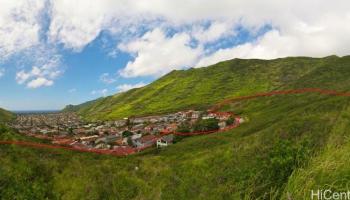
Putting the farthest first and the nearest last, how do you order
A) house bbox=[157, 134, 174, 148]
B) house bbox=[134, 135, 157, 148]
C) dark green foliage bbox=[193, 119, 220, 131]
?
dark green foliage bbox=[193, 119, 220, 131] < house bbox=[134, 135, 157, 148] < house bbox=[157, 134, 174, 148]

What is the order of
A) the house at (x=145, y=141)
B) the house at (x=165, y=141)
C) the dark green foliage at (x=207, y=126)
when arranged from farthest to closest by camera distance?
the dark green foliage at (x=207, y=126), the house at (x=145, y=141), the house at (x=165, y=141)

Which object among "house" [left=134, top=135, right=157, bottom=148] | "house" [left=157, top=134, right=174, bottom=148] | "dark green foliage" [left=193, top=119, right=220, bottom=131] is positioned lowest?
"house" [left=134, top=135, right=157, bottom=148]

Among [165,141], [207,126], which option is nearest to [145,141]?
[165,141]

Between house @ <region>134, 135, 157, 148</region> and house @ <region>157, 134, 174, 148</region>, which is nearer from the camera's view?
house @ <region>157, 134, 174, 148</region>

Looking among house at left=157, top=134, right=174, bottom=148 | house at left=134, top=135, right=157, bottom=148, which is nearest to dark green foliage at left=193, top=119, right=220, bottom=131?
house at left=157, top=134, right=174, bottom=148

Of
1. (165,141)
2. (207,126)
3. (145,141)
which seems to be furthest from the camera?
(145,141)

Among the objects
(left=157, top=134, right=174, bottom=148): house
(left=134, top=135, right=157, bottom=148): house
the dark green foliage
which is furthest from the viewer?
the dark green foliage

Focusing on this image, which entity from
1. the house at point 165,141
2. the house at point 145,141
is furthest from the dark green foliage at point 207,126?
the house at point 145,141

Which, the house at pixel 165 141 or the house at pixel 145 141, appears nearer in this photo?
the house at pixel 165 141

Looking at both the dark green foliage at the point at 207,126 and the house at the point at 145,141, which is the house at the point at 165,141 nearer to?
the house at the point at 145,141

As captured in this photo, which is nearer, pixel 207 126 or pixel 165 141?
pixel 165 141

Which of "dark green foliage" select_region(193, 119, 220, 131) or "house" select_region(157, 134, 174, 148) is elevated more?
"dark green foliage" select_region(193, 119, 220, 131)

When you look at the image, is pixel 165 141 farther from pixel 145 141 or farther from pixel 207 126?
pixel 207 126

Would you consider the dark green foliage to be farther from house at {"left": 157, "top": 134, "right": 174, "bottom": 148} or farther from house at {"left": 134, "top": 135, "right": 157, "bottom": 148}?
house at {"left": 134, "top": 135, "right": 157, "bottom": 148}
